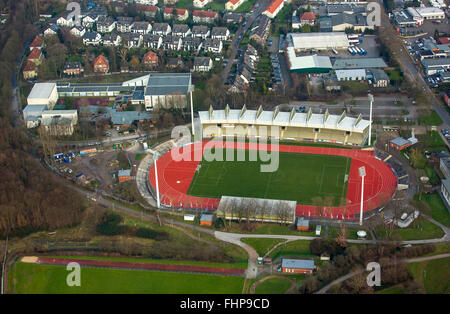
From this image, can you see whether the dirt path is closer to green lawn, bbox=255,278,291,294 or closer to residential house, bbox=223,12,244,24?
green lawn, bbox=255,278,291,294

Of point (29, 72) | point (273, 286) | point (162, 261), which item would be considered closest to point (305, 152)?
point (273, 286)

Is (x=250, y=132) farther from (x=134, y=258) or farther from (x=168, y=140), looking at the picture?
(x=134, y=258)

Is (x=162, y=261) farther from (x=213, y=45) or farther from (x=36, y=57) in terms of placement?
(x=36, y=57)

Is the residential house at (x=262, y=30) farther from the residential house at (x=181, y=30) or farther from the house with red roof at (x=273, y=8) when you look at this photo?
the residential house at (x=181, y=30)

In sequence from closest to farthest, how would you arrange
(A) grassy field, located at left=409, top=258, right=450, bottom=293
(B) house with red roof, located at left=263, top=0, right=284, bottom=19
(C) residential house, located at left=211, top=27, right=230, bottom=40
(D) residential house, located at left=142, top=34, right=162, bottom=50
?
1. (A) grassy field, located at left=409, top=258, right=450, bottom=293
2. (D) residential house, located at left=142, top=34, right=162, bottom=50
3. (C) residential house, located at left=211, top=27, right=230, bottom=40
4. (B) house with red roof, located at left=263, top=0, right=284, bottom=19

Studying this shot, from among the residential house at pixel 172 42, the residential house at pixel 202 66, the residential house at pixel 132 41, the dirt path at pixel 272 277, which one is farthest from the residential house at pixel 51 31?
the dirt path at pixel 272 277

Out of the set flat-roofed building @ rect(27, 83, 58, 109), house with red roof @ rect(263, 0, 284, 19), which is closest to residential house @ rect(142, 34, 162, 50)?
flat-roofed building @ rect(27, 83, 58, 109)
